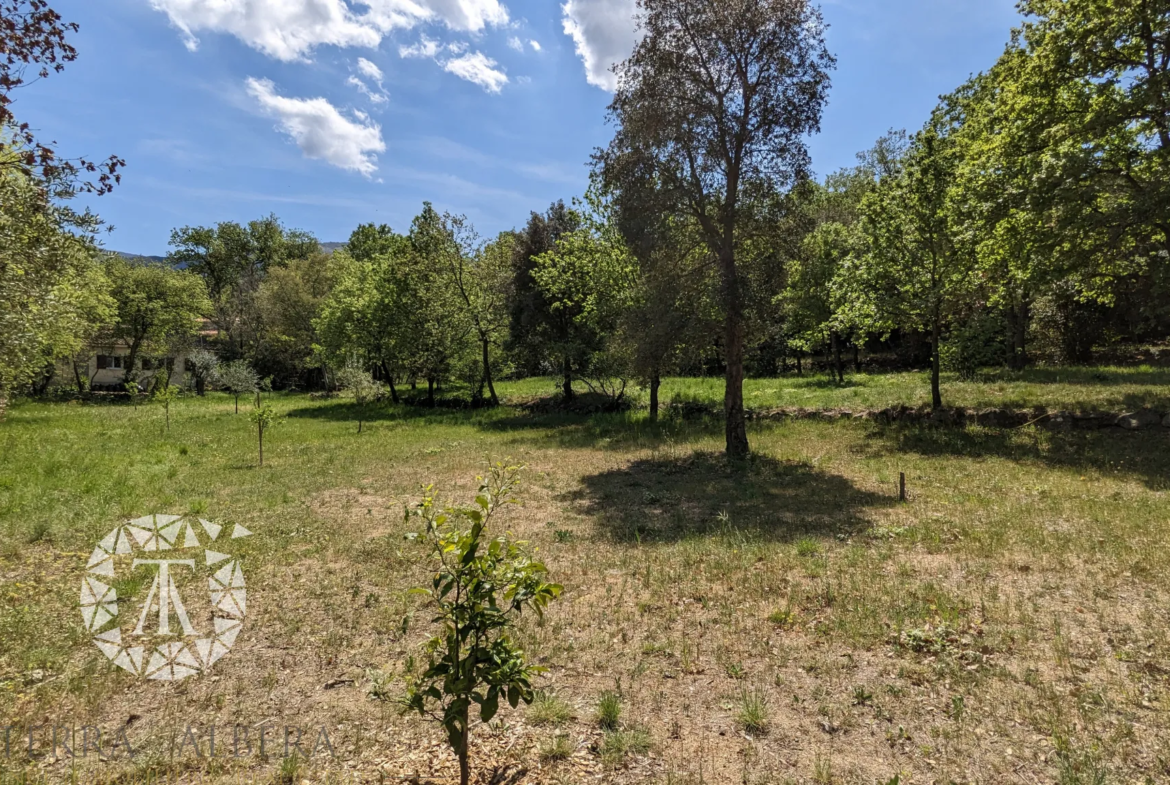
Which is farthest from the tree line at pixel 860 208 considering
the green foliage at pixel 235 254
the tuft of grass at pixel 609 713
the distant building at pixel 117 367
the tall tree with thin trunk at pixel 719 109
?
the green foliage at pixel 235 254

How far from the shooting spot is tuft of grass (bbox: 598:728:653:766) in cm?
384

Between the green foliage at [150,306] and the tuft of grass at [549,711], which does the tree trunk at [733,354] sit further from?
the green foliage at [150,306]

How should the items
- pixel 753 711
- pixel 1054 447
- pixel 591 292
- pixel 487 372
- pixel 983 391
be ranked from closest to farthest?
1. pixel 753 711
2. pixel 1054 447
3. pixel 983 391
4. pixel 591 292
5. pixel 487 372

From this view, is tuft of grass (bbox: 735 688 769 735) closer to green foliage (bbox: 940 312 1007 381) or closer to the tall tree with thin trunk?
the tall tree with thin trunk

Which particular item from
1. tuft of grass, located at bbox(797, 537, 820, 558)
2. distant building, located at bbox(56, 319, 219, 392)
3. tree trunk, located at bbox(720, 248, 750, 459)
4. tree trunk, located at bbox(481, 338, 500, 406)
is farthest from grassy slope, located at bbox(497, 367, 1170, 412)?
distant building, located at bbox(56, 319, 219, 392)

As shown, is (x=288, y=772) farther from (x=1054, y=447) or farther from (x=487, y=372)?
(x=487, y=372)

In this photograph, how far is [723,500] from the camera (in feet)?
37.4

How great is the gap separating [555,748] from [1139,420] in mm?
17645

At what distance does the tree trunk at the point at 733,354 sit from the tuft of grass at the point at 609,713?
11.5 meters

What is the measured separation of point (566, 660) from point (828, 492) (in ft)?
27.3

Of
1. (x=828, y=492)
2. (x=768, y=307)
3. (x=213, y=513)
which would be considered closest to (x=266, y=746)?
(x=213, y=513)

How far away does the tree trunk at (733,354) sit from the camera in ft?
47.8

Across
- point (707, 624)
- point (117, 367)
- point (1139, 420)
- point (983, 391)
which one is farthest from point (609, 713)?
point (117, 367)

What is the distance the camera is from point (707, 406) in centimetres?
2339
